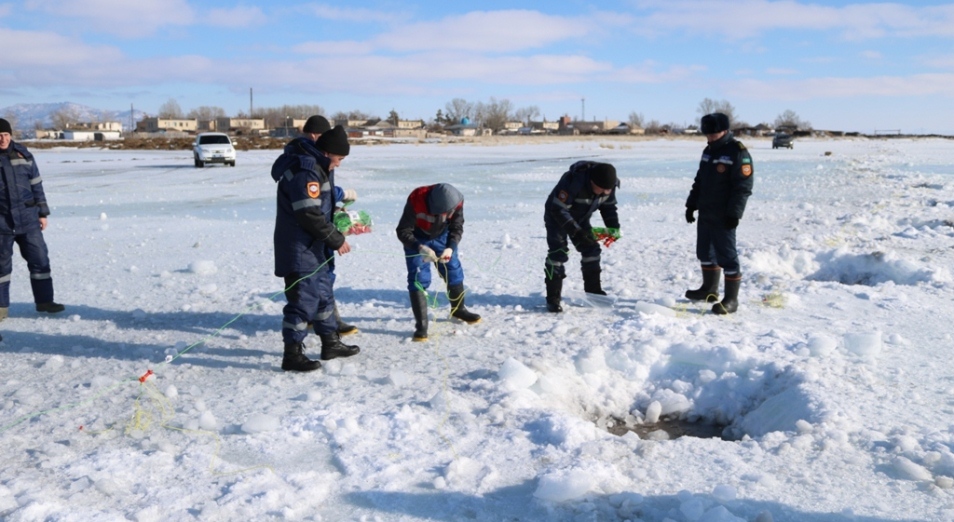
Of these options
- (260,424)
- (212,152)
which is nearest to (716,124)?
(260,424)

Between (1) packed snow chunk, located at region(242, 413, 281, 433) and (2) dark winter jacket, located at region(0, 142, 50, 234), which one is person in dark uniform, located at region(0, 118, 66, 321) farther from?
(1) packed snow chunk, located at region(242, 413, 281, 433)

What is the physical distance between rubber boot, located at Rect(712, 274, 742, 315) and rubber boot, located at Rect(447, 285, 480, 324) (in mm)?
2163

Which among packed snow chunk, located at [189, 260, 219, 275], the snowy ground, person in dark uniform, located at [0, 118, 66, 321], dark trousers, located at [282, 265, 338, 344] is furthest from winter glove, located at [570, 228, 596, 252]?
person in dark uniform, located at [0, 118, 66, 321]

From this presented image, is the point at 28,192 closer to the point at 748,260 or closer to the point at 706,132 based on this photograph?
the point at 706,132

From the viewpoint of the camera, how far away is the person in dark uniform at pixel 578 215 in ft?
20.1

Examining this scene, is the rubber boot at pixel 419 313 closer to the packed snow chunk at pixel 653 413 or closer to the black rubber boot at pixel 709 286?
the packed snow chunk at pixel 653 413

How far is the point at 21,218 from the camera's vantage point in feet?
21.1

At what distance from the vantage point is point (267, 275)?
26.6 ft

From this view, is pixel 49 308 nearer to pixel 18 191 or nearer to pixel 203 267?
pixel 18 191

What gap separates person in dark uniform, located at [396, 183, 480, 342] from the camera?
18.2 feet

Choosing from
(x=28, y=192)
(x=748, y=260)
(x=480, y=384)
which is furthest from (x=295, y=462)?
(x=748, y=260)

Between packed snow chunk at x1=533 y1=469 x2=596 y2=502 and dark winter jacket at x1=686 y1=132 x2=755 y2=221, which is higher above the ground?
dark winter jacket at x1=686 y1=132 x2=755 y2=221

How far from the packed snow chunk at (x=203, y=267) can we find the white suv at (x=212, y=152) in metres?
21.6

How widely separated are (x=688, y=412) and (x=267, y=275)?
5.17m
